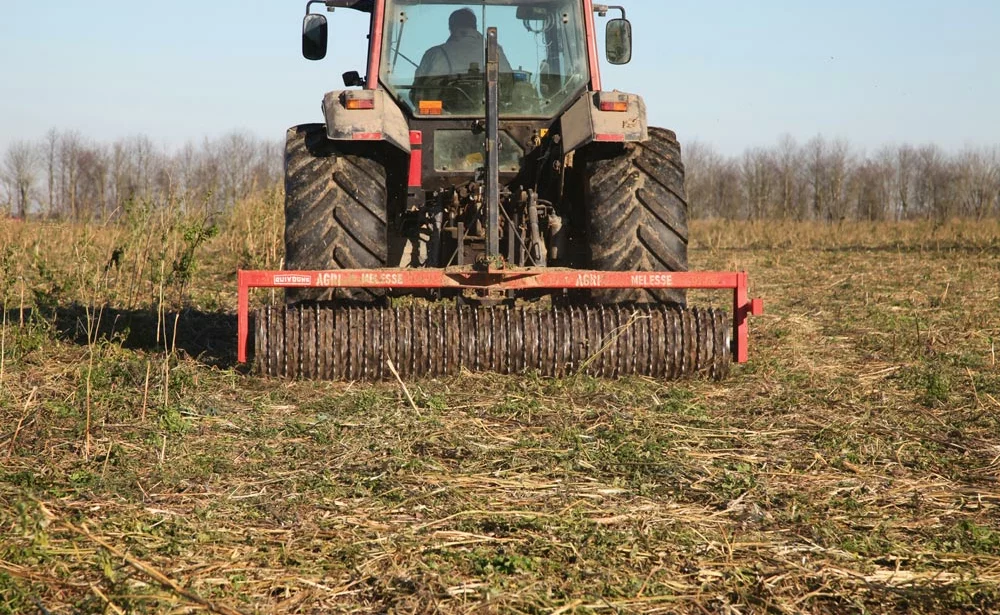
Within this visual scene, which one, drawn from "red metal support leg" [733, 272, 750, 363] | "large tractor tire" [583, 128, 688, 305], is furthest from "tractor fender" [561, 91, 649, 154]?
"red metal support leg" [733, 272, 750, 363]

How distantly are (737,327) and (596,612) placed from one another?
2959mm

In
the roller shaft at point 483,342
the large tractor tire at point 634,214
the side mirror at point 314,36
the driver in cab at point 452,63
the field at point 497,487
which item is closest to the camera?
the field at point 497,487

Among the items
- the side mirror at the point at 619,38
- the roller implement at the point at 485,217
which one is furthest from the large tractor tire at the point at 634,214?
the side mirror at the point at 619,38

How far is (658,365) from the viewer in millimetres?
4902

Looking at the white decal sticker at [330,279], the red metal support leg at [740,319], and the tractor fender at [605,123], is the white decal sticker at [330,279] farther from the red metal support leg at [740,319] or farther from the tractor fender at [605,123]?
the red metal support leg at [740,319]

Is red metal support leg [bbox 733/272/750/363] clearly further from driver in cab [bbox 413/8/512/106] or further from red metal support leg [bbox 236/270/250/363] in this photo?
red metal support leg [bbox 236/270/250/363]

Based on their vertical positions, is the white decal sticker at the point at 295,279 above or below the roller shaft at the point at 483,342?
above

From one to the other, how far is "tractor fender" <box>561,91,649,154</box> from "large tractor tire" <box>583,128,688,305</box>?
16 centimetres

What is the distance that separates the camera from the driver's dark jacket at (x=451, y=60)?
5.77 metres

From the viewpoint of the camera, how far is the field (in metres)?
2.37

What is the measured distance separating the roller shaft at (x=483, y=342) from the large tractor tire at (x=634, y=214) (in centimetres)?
43

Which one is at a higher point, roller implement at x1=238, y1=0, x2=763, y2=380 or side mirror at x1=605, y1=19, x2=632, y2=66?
side mirror at x1=605, y1=19, x2=632, y2=66

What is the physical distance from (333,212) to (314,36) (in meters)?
1.41

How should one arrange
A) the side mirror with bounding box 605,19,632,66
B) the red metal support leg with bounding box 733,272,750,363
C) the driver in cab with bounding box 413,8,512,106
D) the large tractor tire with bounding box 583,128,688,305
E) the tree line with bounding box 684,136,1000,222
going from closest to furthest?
the red metal support leg with bounding box 733,272,750,363 → the large tractor tire with bounding box 583,128,688,305 → the driver in cab with bounding box 413,8,512,106 → the side mirror with bounding box 605,19,632,66 → the tree line with bounding box 684,136,1000,222
